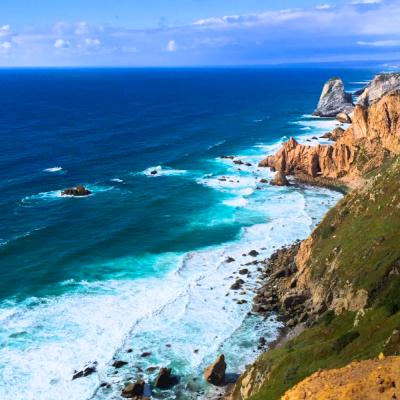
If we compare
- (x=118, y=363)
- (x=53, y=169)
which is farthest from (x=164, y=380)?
(x=53, y=169)

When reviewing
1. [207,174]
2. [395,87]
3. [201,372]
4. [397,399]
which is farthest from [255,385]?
[395,87]

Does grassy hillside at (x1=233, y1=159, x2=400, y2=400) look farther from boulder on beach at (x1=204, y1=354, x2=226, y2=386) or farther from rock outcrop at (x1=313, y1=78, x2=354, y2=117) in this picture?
rock outcrop at (x1=313, y1=78, x2=354, y2=117)

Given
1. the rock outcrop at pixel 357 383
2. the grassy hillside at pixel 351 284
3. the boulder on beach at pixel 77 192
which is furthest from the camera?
the boulder on beach at pixel 77 192

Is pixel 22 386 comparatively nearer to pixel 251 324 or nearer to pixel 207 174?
pixel 251 324

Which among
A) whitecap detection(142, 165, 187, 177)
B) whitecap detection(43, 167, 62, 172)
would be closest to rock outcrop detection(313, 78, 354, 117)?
whitecap detection(142, 165, 187, 177)

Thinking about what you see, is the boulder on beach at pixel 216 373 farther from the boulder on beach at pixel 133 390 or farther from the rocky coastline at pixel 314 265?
the boulder on beach at pixel 133 390

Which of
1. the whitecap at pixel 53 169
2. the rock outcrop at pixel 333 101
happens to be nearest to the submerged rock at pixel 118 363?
the whitecap at pixel 53 169
